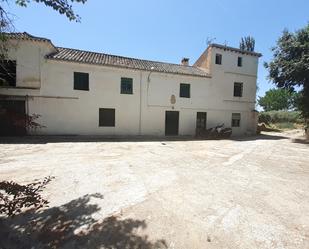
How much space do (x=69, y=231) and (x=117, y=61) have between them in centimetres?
1550

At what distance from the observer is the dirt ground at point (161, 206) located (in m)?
3.24

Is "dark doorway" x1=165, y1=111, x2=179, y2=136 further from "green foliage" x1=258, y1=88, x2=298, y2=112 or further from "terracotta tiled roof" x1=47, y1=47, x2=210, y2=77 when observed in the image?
"green foliage" x1=258, y1=88, x2=298, y2=112

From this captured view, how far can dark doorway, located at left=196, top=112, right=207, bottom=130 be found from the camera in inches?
746

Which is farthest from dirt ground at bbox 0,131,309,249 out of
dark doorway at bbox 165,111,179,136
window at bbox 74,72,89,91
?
dark doorway at bbox 165,111,179,136

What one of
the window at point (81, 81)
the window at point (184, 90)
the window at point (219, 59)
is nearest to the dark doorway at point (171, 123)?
the window at point (184, 90)

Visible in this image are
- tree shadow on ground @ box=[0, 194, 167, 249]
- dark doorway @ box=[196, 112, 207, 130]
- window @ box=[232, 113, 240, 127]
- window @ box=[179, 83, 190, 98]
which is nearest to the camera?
tree shadow on ground @ box=[0, 194, 167, 249]

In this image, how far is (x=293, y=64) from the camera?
15.6 metres

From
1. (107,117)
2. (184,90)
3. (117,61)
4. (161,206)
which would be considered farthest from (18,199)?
(184,90)

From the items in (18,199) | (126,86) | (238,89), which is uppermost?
(238,89)

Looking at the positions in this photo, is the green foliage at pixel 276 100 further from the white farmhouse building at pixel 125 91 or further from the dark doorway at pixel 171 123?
the dark doorway at pixel 171 123

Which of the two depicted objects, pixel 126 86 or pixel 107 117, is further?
pixel 126 86

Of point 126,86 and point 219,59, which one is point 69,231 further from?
point 219,59

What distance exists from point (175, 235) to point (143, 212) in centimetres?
87

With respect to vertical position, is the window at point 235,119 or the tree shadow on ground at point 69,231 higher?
the window at point 235,119
